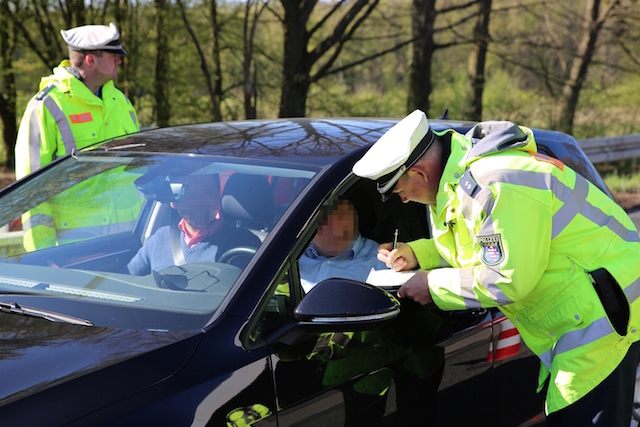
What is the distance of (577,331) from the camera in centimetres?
200

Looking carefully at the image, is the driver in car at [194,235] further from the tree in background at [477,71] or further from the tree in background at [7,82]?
the tree in background at [477,71]

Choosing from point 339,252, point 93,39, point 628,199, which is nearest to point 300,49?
point 628,199

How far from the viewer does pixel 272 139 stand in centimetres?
261

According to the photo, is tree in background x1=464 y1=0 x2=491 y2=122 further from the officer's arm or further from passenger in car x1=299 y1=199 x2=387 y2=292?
passenger in car x1=299 y1=199 x2=387 y2=292

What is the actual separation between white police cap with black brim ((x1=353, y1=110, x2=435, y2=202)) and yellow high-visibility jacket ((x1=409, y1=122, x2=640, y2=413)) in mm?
119

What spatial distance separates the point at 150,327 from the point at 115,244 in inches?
33.8

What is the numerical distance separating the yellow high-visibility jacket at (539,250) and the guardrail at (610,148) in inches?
354

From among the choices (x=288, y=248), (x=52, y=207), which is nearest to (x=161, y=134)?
(x=52, y=207)

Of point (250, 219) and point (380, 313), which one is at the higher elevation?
point (250, 219)

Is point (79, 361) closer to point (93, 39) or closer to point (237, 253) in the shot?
point (237, 253)

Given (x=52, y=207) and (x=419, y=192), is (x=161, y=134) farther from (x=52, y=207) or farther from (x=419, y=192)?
(x=419, y=192)

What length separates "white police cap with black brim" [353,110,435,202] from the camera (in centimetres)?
194

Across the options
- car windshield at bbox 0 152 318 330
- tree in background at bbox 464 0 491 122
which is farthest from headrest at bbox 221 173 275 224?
tree in background at bbox 464 0 491 122

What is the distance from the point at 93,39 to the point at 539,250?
3.16 metres
